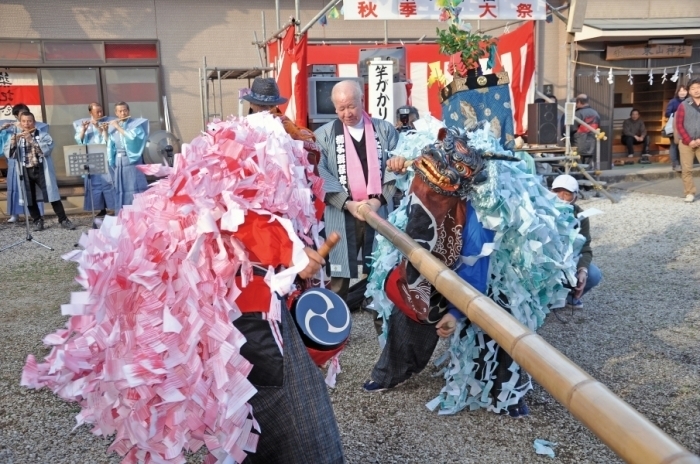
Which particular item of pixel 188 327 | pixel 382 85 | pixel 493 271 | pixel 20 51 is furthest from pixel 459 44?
pixel 20 51

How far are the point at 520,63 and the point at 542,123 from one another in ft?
3.32

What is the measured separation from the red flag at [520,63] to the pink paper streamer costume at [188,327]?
845 cm

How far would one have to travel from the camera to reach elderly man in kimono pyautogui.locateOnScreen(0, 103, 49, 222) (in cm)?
887

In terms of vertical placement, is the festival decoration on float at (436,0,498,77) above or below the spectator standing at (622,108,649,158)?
above

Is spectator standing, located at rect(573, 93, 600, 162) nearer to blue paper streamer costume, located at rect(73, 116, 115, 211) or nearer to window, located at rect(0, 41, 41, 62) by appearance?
blue paper streamer costume, located at rect(73, 116, 115, 211)

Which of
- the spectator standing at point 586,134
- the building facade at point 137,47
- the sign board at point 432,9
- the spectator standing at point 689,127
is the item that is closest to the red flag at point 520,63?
the sign board at point 432,9

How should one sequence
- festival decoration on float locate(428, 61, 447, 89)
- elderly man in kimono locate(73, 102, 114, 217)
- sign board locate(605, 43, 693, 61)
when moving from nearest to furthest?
1. festival decoration on float locate(428, 61, 447, 89)
2. elderly man in kimono locate(73, 102, 114, 217)
3. sign board locate(605, 43, 693, 61)

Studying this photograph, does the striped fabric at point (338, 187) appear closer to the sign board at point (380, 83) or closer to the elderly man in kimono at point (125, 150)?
the sign board at point (380, 83)

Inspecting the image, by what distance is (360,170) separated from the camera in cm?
432

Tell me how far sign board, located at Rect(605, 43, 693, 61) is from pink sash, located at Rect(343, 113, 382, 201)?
11206 mm

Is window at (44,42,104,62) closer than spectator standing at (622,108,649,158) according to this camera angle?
Yes

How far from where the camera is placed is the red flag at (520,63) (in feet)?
31.6

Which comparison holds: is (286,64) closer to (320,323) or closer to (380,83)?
(380,83)

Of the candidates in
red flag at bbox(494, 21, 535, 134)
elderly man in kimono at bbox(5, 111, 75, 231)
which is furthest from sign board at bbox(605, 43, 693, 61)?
elderly man in kimono at bbox(5, 111, 75, 231)
